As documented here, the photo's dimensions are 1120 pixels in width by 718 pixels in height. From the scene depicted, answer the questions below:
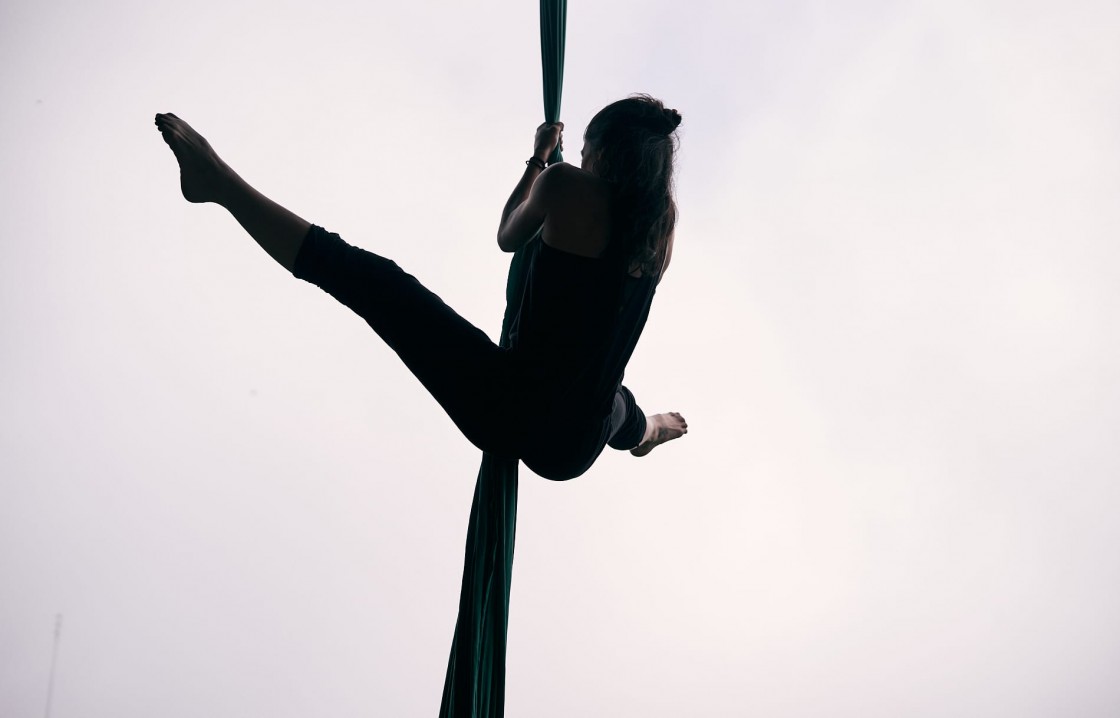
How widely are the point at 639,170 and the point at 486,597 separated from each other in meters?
0.73

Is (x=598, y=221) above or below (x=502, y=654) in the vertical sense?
above

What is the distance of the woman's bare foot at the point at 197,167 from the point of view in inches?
48.2

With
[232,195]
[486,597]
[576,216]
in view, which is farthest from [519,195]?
[486,597]

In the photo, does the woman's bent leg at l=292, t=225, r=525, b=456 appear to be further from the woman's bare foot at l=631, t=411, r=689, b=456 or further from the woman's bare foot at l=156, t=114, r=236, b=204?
the woman's bare foot at l=631, t=411, r=689, b=456

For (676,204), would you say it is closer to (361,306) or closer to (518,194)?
(518,194)

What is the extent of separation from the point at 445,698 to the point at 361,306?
596 millimetres

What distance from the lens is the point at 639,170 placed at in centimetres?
136

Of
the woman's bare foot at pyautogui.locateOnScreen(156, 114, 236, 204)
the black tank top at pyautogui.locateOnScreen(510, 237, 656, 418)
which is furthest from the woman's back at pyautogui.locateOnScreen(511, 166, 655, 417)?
the woman's bare foot at pyautogui.locateOnScreen(156, 114, 236, 204)

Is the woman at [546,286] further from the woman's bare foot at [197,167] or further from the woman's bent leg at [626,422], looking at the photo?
the woman's bent leg at [626,422]

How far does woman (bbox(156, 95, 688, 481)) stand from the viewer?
1.20m

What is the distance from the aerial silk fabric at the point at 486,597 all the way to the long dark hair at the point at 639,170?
17cm

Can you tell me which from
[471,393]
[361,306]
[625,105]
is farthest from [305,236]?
[625,105]

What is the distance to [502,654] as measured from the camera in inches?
50.0

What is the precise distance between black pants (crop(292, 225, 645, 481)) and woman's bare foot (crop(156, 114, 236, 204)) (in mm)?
167
